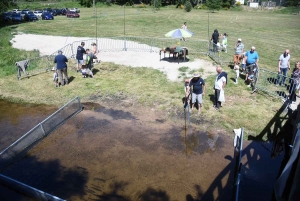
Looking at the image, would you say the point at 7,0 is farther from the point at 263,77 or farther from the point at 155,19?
the point at 263,77

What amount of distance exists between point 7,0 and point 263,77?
3225 cm

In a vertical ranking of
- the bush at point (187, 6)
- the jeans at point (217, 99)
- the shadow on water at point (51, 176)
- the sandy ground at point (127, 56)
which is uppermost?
the bush at point (187, 6)

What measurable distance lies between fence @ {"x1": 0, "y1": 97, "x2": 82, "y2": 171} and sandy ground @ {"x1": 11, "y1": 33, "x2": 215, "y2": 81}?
5742 mm

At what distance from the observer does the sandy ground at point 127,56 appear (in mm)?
15109

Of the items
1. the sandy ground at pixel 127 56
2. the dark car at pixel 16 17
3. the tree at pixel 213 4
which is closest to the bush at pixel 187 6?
the tree at pixel 213 4

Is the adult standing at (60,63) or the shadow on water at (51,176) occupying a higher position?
the adult standing at (60,63)

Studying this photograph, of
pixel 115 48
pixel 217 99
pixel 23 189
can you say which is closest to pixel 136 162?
pixel 23 189

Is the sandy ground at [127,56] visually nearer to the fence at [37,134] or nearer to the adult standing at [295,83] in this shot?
the adult standing at [295,83]

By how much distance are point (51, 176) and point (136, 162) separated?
7.84 feet

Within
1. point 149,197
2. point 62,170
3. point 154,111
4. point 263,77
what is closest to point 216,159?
point 149,197

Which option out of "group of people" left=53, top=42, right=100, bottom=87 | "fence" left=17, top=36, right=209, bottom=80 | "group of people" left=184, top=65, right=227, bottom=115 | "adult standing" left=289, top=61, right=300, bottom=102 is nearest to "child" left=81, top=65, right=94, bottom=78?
"group of people" left=53, top=42, right=100, bottom=87

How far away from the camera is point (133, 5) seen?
61594mm

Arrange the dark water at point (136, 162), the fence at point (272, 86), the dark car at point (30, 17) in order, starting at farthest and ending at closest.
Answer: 1. the dark car at point (30, 17)
2. the fence at point (272, 86)
3. the dark water at point (136, 162)

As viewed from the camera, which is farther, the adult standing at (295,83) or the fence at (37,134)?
the adult standing at (295,83)
